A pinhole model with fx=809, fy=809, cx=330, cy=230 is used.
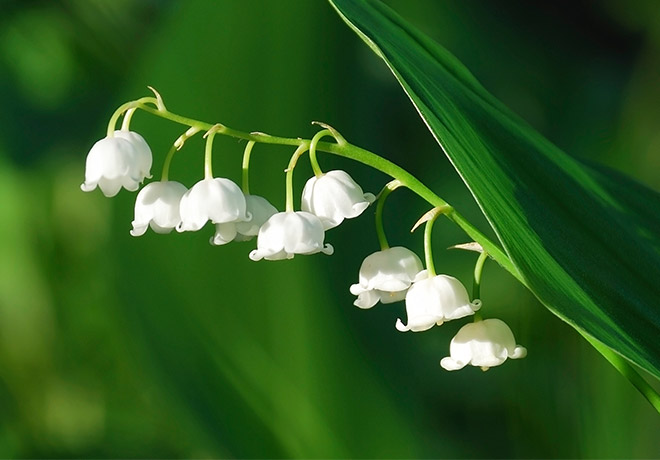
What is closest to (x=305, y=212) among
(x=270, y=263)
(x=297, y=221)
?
(x=297, y=221)

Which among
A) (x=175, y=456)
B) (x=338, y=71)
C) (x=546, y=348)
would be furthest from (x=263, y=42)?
(x=175, y=456)

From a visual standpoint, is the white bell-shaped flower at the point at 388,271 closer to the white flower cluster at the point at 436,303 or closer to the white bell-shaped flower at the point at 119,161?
the white flower cluster at the point at 436,303

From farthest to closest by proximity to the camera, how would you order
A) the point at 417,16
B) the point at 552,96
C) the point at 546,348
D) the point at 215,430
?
1. the point at 552,96
2. the point at 417,16
3. the point at 546,348
4. the point at 215,430

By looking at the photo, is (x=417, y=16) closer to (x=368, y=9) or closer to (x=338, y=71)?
(x=338, y=71)

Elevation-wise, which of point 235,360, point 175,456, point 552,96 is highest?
point 552,96

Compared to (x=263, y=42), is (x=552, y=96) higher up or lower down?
higher up

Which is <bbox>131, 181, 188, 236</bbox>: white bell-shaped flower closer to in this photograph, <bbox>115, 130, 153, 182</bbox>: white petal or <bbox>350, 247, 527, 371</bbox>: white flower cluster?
<bbox>115, 130, 153, 182</bbox>: white petal

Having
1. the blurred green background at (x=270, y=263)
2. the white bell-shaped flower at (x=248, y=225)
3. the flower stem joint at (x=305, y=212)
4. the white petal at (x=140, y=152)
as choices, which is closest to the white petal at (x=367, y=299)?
the flower stem joint at (x=305, y=212)

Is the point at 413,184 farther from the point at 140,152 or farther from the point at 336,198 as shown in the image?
the point at 140,152
